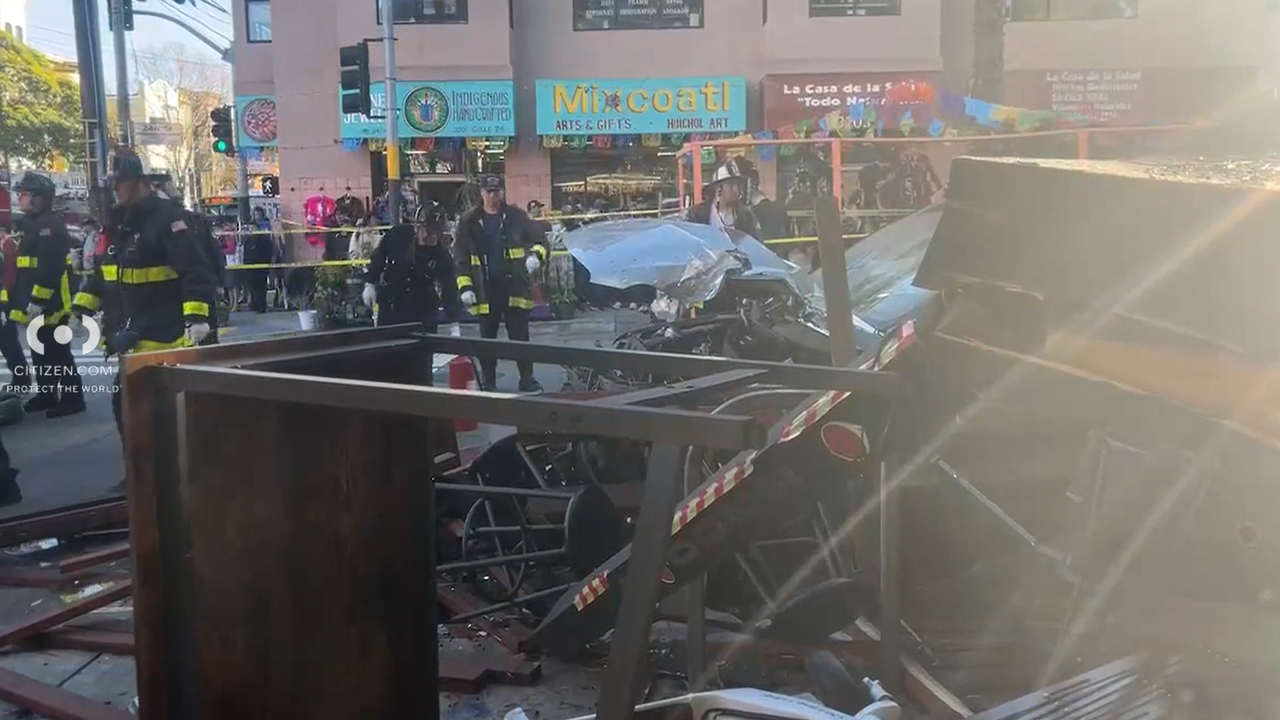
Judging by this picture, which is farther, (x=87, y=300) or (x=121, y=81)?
(x=121, y=81)

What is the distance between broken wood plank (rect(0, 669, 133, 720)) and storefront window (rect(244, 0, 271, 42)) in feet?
69.5

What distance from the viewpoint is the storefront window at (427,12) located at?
19.7 m

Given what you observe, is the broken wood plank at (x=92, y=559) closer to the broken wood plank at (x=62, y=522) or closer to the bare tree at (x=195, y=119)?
the broken wood plank at (x=62, y=522)

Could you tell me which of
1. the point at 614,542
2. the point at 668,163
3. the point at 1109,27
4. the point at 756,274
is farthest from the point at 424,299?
the point at 1109,27

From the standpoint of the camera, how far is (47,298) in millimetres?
8578

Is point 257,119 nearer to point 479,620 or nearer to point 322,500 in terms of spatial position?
point 479,620

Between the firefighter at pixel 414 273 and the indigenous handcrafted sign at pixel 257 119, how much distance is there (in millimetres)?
14732

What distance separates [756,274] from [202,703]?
453cm

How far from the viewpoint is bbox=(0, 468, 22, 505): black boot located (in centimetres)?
627

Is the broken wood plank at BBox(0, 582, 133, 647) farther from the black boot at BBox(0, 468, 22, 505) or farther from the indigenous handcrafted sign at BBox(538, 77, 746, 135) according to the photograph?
the indigenous handcrafted sign at BBox(538, 77, 746, 135)

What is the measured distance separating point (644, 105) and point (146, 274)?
1397 centimetres

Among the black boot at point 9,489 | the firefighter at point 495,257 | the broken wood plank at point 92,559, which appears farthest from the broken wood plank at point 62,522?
the firefighter at point 495,257

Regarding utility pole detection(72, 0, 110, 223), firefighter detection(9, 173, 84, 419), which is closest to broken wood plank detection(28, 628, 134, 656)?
firefighter detection(9, 173, 84, 419)

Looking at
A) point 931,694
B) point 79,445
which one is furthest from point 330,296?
point 931,694
